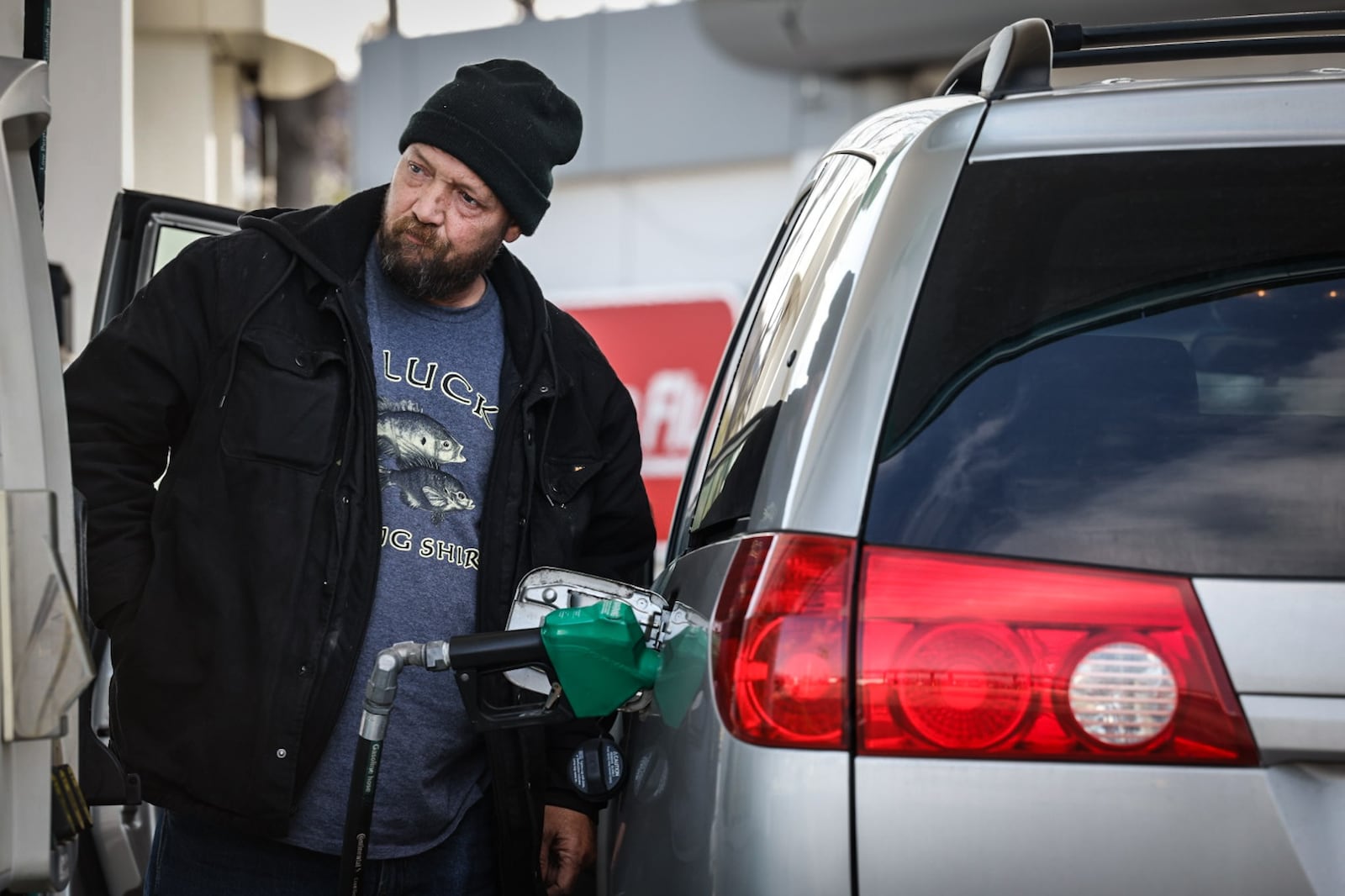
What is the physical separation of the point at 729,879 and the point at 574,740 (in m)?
1.36

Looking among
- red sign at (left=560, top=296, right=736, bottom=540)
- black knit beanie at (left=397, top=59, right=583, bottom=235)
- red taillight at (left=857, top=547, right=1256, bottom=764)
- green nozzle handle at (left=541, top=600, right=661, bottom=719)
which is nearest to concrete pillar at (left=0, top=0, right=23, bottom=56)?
black knit beanie at (left=397, top=59, right=583, bottom=235)

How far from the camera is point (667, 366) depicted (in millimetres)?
12156

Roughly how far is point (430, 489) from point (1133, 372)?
4.75ft

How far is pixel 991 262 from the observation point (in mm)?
1731

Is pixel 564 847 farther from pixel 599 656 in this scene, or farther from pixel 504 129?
pixel 504 129

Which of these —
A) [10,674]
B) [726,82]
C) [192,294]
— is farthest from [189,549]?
[726,82]

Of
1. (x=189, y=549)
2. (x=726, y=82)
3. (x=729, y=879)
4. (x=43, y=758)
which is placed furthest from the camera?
(x=726, y=82)

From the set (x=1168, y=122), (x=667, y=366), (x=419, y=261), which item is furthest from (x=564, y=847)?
(x=667, y=366)

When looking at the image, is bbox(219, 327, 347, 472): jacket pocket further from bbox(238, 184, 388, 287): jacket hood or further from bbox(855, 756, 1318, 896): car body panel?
bbox(855, 756, 1318, 896): car body panel

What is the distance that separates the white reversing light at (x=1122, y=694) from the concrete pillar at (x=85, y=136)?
16.9 ft

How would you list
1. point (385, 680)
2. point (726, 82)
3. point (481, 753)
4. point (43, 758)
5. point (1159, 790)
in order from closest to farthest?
point (1159, 790)
point (43, 758)
point (385, 680)
point (481, 753)
point (726, 82)

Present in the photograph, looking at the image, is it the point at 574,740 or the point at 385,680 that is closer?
the point at 385,680

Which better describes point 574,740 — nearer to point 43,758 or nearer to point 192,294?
point 192,294

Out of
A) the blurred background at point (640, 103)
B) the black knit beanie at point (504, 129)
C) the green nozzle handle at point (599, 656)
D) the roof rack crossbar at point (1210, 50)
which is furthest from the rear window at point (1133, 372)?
the blurred background at point (640, 103)
